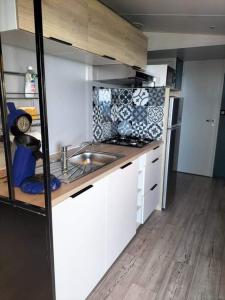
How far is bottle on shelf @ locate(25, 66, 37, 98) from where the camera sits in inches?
64.7

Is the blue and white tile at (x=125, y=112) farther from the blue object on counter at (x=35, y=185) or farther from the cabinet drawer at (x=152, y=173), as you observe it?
the blue object on counter at (x=35, y=185)

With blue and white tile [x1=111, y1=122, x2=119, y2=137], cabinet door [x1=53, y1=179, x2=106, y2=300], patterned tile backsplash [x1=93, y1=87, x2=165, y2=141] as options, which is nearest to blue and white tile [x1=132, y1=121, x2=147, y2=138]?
patterned tile backsplash [x1=93, y1=87, x2=165, y2=141]

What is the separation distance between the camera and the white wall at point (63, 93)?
1.64 metres

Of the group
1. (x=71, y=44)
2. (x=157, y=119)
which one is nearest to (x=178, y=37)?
(x=157, y=119)

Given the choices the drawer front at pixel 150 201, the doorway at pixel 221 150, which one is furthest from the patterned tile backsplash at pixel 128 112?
the doorway at pixel 221 150

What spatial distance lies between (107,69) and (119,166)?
A: 112cm

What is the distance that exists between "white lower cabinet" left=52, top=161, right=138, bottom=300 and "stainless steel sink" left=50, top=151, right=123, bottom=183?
14 centimetres

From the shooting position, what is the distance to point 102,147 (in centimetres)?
245

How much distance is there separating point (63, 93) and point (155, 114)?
45.6 inches

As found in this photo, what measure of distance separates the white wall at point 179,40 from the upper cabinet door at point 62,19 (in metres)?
1.83

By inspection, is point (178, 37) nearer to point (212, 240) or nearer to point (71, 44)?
point (71, 44)

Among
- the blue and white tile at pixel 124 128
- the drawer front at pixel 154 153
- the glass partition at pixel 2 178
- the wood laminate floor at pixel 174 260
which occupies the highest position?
the blue and white tile at pixel 124 128

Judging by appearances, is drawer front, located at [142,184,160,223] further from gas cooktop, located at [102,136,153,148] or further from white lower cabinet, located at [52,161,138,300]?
gas cooktop, located at [102,136,153,148]

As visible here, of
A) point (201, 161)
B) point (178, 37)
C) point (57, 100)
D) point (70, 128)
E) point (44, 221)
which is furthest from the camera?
point (201, 161)
